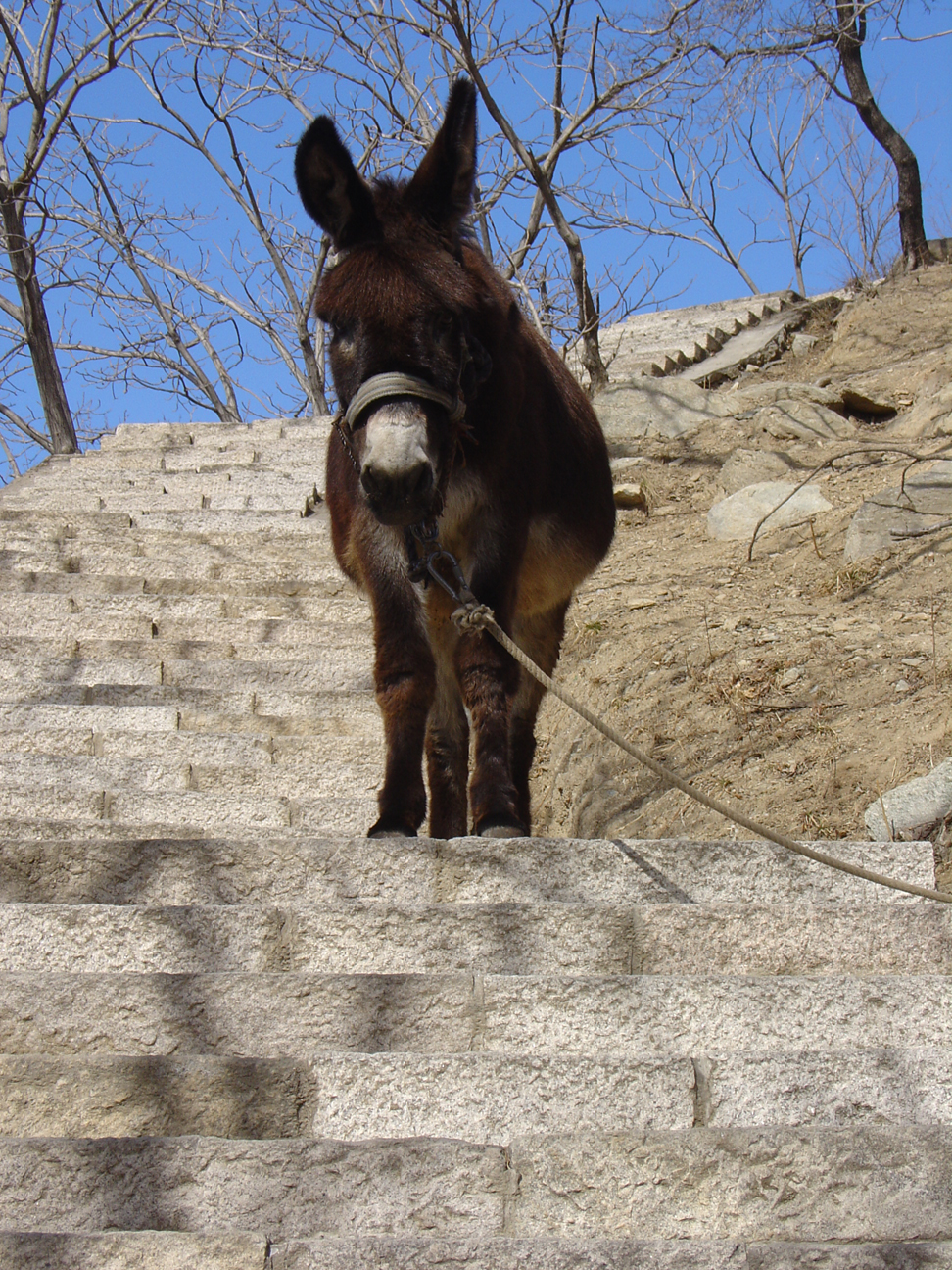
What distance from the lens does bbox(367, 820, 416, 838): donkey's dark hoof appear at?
3.30 meters

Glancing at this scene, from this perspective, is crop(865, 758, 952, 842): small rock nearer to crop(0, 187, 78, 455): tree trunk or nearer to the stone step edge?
the stone step edge

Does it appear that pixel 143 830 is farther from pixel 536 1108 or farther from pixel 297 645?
pixel 297 645

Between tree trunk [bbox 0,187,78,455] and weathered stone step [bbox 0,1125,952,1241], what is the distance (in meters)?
11.4

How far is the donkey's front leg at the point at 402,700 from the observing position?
3.38m

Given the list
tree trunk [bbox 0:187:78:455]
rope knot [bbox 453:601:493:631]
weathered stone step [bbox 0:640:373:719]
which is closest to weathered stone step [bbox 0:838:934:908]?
rope knot [bbox 453:601:493:631]

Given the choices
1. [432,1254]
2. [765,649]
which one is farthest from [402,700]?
[765,649]

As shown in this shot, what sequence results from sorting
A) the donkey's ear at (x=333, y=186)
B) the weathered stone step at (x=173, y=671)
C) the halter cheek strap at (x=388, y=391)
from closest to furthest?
the halter cheek strap at (x=388, y=391), the donkey's ear at (x=333, y=186), the weathered stone step at (x=173, y=671)

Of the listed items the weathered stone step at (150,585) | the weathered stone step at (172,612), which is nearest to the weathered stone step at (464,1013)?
the weathered stone step at (172,612)

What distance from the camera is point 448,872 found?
2945mm

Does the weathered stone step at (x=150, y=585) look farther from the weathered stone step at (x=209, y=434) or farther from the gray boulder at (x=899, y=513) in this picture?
the weathered stone step at (x=209, y=434)

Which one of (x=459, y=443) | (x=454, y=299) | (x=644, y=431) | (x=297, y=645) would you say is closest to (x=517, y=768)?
(x=459, y=443)

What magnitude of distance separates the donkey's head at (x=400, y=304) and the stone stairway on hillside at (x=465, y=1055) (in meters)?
0.98

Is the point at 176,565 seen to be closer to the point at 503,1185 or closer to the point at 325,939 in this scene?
the point at 325,939

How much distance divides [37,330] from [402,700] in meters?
11.1
